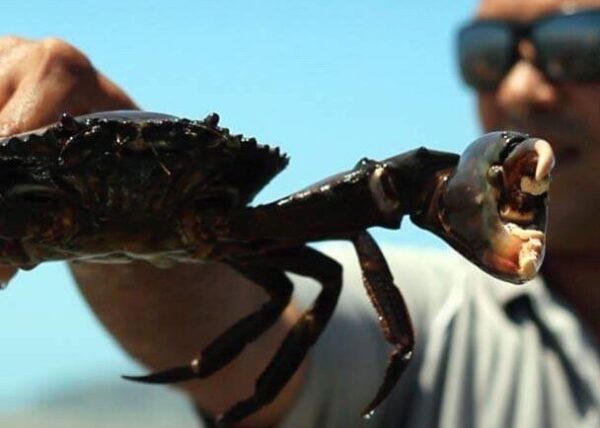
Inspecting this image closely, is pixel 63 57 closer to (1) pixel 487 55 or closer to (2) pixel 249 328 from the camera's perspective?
(2) pixel 249 328

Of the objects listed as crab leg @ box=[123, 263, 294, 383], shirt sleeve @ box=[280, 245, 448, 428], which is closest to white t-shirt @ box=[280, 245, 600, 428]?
shirt sleeve @ box=[280, 245, 448, 428]

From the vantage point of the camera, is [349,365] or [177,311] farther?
[349,365]

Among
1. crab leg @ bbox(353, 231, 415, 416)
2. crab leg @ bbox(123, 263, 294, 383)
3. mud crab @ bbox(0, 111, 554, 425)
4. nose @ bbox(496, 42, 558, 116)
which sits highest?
mud crab @ bbox(0, 111, 554, 425)

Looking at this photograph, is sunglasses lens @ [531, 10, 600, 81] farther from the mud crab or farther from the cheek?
the mud crab

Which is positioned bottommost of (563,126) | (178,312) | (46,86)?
(178,312)

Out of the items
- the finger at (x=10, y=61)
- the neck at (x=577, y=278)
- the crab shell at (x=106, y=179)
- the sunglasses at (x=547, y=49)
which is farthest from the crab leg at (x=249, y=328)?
the sunglasses at (x=547, y=49)

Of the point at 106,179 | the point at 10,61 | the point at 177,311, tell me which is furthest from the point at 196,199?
the point at 177,311

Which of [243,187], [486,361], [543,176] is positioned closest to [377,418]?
[486,361]
